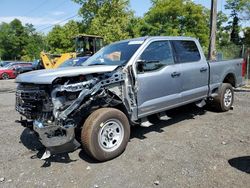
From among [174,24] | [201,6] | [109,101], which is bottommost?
[109,101]

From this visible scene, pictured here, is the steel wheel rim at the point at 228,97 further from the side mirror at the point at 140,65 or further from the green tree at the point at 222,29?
the green tree at the point at 222,29

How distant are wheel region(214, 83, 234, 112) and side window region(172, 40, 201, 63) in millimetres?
1275

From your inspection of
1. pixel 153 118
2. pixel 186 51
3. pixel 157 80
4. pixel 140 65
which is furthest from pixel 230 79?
pixel 140 65

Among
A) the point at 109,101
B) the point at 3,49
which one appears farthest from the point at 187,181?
the point at 3,49

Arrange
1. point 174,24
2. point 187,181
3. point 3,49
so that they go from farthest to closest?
point 3,49 < point 174,24 < point 187,181

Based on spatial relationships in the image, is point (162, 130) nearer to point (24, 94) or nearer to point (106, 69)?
point (106, 69)

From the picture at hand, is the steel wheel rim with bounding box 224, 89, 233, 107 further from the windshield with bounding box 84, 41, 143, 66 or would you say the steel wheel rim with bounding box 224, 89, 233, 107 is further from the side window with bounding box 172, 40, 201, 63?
the windshield with bounding box 84, 41, 143, 66

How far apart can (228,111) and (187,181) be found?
456 cm

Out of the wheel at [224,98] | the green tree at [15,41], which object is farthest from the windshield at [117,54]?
the green tree at [15,41]

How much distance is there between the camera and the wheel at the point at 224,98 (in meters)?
7.51

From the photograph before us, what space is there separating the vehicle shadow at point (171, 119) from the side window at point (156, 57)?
4.90 ft

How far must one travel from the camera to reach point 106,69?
16.0 feet

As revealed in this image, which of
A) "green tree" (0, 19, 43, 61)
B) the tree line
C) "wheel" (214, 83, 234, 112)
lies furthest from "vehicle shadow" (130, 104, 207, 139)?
"green tree" (0, 19, 43, 61)

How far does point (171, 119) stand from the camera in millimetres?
7281
